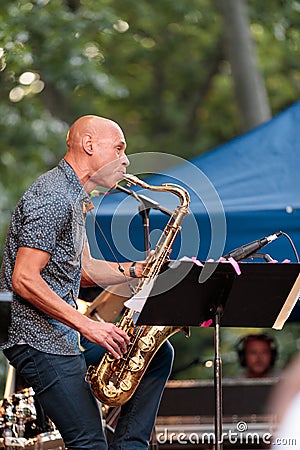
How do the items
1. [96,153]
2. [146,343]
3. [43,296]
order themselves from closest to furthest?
[43,296]
[96,153]
[146,343]

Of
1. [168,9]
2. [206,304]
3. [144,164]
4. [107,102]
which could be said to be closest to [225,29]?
[168,9]

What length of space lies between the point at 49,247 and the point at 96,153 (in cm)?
63

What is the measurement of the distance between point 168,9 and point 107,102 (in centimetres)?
281

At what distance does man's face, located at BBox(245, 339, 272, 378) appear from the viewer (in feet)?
31.1

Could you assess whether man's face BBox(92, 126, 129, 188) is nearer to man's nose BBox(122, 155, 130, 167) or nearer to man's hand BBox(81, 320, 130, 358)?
man's nose BBox(122, 155, 130, 167)

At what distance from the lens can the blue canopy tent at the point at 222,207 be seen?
688 cm

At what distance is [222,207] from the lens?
274 inches

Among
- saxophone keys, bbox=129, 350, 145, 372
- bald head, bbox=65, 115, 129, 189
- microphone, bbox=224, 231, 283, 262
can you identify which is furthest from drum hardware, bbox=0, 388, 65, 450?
microphone, bbox=224, 231, 283, 262

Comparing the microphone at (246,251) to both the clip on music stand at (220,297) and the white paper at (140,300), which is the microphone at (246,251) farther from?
the white paper at (140,300)

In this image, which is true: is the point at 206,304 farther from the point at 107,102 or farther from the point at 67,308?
the point at 107,102

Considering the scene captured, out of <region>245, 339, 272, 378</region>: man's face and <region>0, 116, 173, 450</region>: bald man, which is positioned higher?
<region>0, 116, 173, 450</region>: bald man

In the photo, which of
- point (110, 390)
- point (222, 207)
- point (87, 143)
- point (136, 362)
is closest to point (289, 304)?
point (136, 362)

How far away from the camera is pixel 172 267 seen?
15.5 feet

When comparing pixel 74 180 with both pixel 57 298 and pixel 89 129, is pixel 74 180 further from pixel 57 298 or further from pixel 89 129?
pixel 57 298
